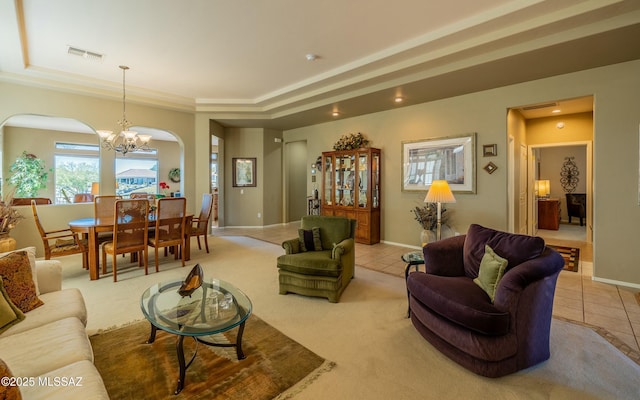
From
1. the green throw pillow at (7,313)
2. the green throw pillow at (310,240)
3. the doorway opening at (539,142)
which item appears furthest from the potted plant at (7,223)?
the doorway opening at (539,142)

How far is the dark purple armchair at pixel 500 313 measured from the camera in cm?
182

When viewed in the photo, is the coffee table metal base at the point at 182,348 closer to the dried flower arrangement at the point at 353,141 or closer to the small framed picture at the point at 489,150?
the small framed picture at the point at 489,150

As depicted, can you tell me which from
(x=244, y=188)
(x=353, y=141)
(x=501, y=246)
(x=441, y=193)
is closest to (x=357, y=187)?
(x=353, y=141)

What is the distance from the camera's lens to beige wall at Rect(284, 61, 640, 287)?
3432mm

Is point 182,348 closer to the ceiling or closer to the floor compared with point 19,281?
closer to the floor

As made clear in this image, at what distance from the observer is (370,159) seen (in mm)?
5684

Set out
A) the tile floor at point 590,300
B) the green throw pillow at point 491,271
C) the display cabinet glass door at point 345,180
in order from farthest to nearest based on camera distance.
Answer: the display cabinet glass door at point 345,180
the tile floor at point 590,300
the green throw pillow at point 491,271

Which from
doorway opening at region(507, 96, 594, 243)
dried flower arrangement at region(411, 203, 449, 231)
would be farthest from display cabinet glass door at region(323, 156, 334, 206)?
doorway opening at region(507, 96, 594, 243)

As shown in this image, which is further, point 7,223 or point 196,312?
point 7,223

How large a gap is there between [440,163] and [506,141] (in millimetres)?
1047

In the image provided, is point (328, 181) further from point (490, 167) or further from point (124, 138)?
point (124, 138)

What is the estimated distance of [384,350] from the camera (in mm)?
2166

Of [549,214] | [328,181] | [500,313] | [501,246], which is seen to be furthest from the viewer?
[549,214]

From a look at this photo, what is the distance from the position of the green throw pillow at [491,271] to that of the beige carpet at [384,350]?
1.88ft
